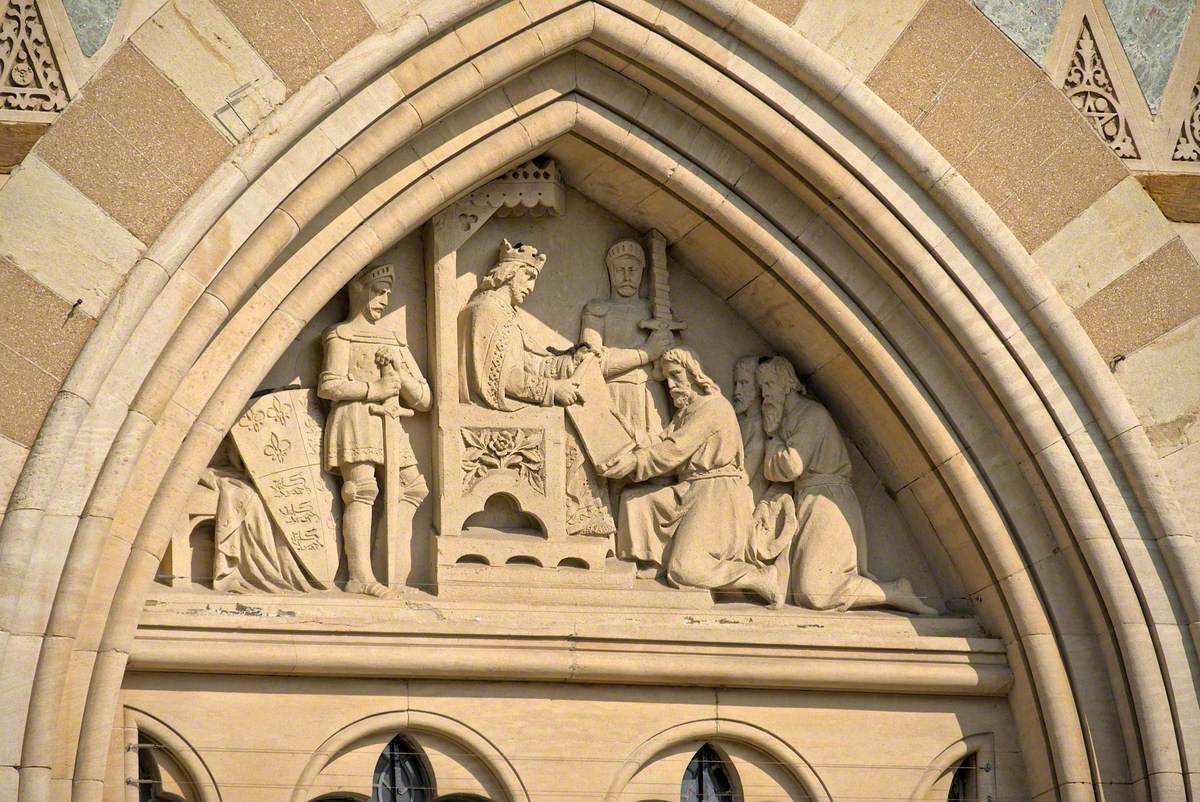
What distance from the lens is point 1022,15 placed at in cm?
967

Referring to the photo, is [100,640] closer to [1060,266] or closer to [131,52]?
[131,52]

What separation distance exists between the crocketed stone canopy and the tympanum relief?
8.5 inches

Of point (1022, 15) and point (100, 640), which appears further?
point (1022, 15)

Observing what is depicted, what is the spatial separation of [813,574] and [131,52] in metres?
3.19

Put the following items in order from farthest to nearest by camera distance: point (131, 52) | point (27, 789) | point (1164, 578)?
point (1164, 578)
point (131, 52)
point (27, 789)

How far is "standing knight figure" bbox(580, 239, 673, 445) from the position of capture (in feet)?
32.0

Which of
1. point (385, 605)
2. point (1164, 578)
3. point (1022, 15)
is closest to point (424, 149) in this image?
point (385, 605)

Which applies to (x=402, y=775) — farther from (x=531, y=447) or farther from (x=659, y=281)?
(x=659, y=281)

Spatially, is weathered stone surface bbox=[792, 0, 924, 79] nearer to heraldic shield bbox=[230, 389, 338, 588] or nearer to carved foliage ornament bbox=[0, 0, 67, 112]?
heraldic shield bbox=[230, 389, 338, 588]

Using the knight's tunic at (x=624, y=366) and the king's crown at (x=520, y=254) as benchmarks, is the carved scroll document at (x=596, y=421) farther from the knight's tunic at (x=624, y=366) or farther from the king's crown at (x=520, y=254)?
the king's crown at (x=520, y=254)

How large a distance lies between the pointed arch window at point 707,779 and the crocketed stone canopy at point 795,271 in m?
1.13

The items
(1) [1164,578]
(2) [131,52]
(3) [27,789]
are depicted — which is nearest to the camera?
(3) [27,789]

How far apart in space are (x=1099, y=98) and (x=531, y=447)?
2.53m

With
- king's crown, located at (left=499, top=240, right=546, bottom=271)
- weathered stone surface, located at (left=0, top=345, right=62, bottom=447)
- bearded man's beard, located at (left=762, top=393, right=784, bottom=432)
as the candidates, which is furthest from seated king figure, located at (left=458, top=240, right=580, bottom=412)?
weathered stone surface, located at (left=0, top=345, right=62, bottom=447)
